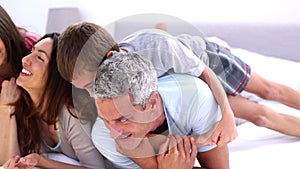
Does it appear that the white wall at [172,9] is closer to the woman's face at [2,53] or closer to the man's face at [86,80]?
the woman's face at [2,53]

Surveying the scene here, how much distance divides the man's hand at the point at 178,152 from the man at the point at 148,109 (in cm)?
1

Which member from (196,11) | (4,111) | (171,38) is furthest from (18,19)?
(171,38)

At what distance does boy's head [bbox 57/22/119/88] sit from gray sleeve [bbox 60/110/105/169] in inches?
7.6

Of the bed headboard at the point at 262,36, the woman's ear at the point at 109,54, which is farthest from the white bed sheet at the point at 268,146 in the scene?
the woman's ear at the point at 109,54

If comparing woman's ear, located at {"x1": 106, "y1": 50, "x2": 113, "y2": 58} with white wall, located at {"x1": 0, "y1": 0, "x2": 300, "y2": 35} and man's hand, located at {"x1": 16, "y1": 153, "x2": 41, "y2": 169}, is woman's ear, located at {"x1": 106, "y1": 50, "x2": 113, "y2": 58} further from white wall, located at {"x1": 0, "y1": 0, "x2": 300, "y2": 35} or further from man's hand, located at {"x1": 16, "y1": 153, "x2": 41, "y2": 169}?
white wall, located at {"x1": 0, "y1": 0, "x2": 300, "y2": 35}

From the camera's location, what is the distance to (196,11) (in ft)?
7.98

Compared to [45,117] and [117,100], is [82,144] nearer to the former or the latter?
[45,117]

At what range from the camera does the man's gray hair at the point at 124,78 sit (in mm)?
1011

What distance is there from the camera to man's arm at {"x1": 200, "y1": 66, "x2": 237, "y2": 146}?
3.97 feet

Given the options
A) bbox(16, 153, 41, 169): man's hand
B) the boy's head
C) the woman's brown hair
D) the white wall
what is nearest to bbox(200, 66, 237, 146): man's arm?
the boy's head

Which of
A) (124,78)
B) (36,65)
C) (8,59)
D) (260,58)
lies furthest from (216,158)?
(260,58)

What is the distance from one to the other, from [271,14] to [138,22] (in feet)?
4.04

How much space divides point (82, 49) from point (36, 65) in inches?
9.1

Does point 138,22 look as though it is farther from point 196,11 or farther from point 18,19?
point 18,19
